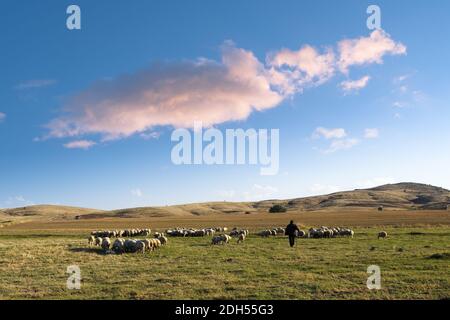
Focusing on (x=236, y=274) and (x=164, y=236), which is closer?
(x=236, y=274)

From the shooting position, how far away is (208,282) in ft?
55.7

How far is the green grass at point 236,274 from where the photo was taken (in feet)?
49.1

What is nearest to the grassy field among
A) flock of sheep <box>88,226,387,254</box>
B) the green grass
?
the green grass

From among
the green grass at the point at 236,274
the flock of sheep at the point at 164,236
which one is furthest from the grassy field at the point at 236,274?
the flock of sheep at the point at 164,236

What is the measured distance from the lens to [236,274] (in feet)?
62.0

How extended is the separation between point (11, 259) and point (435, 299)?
23543 mm

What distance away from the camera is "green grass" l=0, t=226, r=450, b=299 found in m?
15.0

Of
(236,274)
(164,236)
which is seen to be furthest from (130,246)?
(164,236)

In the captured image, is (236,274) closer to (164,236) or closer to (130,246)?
(130,246)

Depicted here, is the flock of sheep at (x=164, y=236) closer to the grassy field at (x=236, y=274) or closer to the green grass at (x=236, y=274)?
the grassy field at (x=236, y=274)

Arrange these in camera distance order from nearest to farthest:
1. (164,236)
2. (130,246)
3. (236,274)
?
(236,274)
(130,246)
(164,236)

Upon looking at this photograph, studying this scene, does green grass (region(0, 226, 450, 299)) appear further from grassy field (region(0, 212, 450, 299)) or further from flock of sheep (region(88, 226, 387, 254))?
flock of sheep (region(88, 226, 387, 254))
